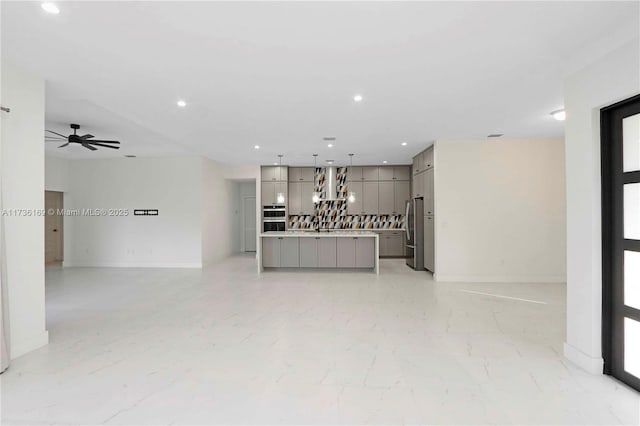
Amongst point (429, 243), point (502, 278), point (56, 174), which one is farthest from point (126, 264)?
point (502, 278)

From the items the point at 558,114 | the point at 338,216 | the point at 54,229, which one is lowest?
the point at 54,229

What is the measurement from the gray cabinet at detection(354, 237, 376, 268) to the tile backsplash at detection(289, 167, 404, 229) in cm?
254

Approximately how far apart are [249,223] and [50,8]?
9.84 metres

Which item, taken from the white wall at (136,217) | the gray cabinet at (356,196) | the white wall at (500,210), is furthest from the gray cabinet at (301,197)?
the white wall at (500,210)

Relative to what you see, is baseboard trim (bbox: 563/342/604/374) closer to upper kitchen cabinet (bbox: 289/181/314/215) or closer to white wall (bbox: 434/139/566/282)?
white wall (bbox: 434/139/566/282)

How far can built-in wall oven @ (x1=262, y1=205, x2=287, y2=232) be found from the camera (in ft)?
33.8

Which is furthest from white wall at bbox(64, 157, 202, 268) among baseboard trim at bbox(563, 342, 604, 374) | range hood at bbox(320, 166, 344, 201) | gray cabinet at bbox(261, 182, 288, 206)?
baseboard trim at bbox(563, 342, 604, 374)

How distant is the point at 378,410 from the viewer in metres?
2.30

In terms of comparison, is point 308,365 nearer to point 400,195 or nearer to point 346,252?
point 346,252

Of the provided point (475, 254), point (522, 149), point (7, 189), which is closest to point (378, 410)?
point (7, 189)

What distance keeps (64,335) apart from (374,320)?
3.61 meters

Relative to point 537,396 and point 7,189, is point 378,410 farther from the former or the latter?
point 7,189

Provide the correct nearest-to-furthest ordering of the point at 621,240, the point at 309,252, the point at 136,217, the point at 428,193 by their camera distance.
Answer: the point at 621,240 → the point at 428,193 → the point at 309,252 → the point at 136,217

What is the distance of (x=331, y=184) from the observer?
10320mm
